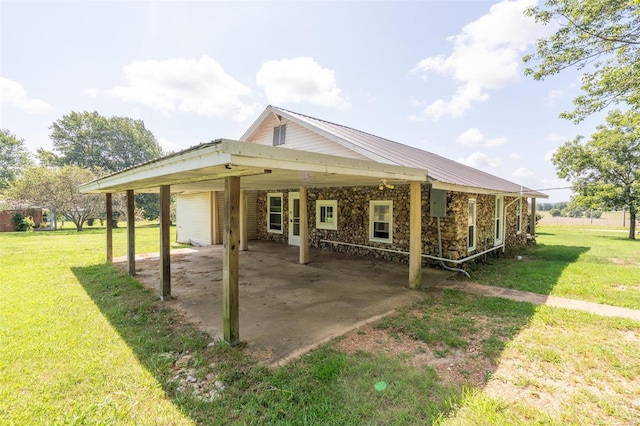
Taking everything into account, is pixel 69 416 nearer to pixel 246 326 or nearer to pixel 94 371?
pixel 94 371

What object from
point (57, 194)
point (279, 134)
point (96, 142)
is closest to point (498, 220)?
point (279, 134)

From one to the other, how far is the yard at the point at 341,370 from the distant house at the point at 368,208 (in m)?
2.61

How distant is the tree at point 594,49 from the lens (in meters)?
6.21

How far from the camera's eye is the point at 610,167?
16.0 m

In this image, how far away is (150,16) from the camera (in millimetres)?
7391

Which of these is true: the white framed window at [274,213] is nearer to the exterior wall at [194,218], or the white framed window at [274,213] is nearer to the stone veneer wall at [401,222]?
the stone veneer wall at [401,222]

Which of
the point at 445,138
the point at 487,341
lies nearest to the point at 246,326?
→ the point at 487,341

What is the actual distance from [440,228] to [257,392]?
6.09m

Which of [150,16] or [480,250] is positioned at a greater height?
[150,16]

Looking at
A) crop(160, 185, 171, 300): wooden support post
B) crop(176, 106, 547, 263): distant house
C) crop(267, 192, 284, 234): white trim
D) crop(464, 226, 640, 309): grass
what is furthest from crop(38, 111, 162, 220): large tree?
crop(464, 226, 640, 309): grass

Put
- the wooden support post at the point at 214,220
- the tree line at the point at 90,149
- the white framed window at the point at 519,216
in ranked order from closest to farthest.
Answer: the white framed window at the point at 519,216, the wooden support post at the point at 214,220, the tree line at the point at 90,149

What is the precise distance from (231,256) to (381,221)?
591cm

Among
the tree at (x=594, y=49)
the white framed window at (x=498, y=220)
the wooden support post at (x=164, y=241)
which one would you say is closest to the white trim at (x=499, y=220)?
the white framed window at (x=498, y=220)

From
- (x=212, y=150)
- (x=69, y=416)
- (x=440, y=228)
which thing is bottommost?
(x=69, y=416)
